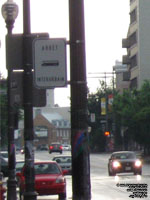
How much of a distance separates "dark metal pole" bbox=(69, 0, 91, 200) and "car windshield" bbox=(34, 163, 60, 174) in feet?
61.1

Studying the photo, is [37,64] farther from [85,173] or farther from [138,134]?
[138,134]

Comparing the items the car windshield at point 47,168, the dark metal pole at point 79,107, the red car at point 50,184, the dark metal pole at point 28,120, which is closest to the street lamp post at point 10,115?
the red car at point 50,184

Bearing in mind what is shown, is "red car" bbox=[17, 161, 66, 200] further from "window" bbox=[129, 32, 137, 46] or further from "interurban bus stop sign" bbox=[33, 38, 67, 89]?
"window" bbox=[129, 32, 137, 46]

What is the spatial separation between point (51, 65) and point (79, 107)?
715 millimetres

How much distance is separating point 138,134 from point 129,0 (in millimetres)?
37310

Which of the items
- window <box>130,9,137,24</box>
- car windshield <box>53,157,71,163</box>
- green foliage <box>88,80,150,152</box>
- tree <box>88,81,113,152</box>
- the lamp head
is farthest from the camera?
tree <box>88,81,113,152</box>

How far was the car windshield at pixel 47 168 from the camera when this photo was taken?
27.8 m

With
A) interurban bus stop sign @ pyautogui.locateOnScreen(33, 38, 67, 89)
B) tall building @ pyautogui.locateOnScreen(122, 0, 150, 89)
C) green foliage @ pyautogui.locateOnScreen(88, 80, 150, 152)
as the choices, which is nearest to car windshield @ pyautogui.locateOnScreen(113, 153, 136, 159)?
green foliage @ pyautogui.locateOnScreen(88, 80, 150, 152)

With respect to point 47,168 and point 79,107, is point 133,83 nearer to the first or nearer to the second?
point 47,168

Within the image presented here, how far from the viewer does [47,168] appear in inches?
1105

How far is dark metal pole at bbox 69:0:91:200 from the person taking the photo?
29.8 feet

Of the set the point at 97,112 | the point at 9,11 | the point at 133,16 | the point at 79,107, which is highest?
the point at 133,16

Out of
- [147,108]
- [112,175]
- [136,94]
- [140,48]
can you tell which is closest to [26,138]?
[112,175]

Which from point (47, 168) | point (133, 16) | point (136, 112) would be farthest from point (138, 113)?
point (47, 168)
